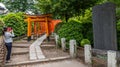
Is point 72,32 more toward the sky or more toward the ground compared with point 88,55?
more toward the sky

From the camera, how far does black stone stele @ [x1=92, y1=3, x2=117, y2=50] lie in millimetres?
10555

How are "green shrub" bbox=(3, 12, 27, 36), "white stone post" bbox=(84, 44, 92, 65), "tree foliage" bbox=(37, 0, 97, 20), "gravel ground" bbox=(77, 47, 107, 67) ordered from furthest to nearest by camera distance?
1. "green shrub" bbox=(3, 12, 27, 36)
2. "tree foliage" bbox=(37, 0, 97, 20)
3. "white stone post" bbox=(84, 44, 92, 65)
4. "gravel ground" bbox=(77, 47, 107, 67)

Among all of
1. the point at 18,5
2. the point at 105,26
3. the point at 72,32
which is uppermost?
the point at 18,5

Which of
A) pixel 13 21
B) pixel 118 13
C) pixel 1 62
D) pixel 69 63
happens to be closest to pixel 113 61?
pixel 69 63

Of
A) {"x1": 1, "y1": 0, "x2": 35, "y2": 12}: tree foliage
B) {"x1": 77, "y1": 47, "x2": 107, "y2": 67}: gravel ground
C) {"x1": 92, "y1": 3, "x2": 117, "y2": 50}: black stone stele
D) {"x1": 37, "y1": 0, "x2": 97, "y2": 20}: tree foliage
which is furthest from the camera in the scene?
{"x1": 1, "y1": 0, "x2": 35, "y2": 12}: tree foliage

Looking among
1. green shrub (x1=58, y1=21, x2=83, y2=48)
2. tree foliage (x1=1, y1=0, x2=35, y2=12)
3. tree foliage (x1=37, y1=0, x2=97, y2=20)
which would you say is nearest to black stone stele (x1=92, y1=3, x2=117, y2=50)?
green shrub (x1=58, y1=21, x2=83, y2=48)

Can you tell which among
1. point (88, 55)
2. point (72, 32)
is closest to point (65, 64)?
point (88, 55)

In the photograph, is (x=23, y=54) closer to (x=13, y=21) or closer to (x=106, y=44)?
(x=106, y=44)

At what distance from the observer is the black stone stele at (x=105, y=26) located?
1055 centimetres

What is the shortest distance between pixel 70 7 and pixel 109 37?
19.7ft

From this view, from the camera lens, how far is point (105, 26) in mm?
10844

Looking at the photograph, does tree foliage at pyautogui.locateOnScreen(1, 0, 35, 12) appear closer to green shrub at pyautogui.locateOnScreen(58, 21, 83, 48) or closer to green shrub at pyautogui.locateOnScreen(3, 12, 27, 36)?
green shrub at pyautogui.locateOnScreen(3, 12, 27, 36)

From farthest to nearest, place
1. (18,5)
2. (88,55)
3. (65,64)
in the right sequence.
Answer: (18,5) < (65,64) < (88,55)

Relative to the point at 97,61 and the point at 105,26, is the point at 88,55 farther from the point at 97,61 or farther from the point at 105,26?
the point at 105,26
